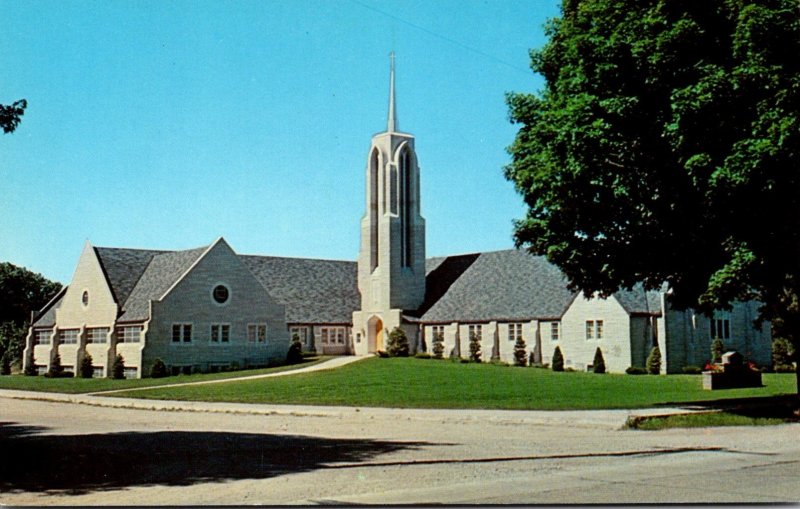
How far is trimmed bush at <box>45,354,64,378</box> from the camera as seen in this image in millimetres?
46906

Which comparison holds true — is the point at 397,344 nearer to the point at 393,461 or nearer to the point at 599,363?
the point at 599,363

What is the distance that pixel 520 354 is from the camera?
58.0 m

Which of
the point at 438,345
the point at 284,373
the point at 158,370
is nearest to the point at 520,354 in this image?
the point at 438,345

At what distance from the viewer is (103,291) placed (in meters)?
A: 50.1

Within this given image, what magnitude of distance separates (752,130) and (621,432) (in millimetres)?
7585

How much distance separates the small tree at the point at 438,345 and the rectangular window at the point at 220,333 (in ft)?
56.4

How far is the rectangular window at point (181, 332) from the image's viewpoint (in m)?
51.8

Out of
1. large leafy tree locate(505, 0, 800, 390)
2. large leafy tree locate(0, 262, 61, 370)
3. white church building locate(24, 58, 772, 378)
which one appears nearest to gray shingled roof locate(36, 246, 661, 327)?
white church building locate(24, 58, 772, 378)

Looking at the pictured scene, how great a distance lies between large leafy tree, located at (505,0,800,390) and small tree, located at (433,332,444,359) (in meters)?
41.3

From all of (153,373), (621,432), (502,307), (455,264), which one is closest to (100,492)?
(621,432)

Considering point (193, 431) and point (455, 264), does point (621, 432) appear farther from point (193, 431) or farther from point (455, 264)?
point (455, 264)

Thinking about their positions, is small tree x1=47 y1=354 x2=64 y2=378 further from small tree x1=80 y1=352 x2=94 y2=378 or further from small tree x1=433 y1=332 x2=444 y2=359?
small tree x1=433 y1=332 x2=444 y2=359

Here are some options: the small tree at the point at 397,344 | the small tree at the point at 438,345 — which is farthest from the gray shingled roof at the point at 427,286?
the small tree at the point at 397,344

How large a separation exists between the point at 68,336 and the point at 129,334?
639 cm
